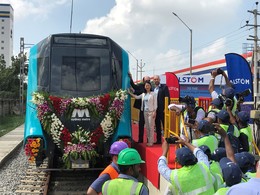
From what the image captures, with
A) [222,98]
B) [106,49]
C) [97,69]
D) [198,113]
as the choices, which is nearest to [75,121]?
[97,69]

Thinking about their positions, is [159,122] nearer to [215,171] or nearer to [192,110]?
[192,110]

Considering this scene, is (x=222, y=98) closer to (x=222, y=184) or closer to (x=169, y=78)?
(x=222, y=184)

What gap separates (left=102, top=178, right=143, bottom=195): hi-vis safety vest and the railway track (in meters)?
4.68

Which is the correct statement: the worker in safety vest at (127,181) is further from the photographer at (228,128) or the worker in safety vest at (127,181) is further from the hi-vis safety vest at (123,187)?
the photographer at (228,128)

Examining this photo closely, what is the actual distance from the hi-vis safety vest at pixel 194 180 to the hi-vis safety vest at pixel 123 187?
0.54 meters

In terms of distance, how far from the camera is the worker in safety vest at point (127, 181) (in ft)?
9.86

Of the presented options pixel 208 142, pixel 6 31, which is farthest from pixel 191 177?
pixel 6 31

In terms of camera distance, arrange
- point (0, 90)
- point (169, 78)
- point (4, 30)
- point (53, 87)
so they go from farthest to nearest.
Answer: point (4, 30) → point (0, 90) → point (169, 78) → point (53, 87)

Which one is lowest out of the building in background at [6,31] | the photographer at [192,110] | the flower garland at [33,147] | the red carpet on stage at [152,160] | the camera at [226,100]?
the red carpet on stage at [152,160]

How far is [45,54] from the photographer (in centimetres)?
809

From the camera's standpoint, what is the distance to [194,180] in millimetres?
3344

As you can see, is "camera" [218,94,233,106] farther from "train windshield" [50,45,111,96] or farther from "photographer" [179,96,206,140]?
"train windshield" [50,45,111,96]

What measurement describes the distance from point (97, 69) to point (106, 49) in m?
0.52

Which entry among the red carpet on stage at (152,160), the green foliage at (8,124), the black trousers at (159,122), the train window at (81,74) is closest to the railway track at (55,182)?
the red carpet on stage at (152,160)
